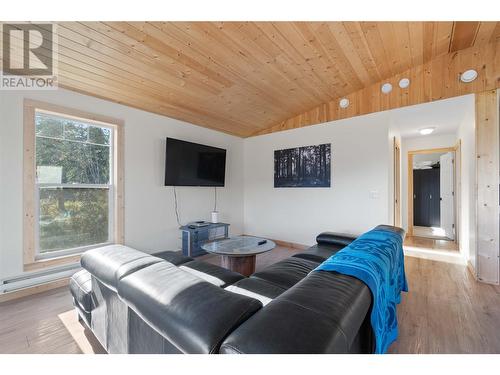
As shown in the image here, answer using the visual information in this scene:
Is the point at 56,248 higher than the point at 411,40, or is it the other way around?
the point at 411,40

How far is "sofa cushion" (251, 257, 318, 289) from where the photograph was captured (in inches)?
66.3

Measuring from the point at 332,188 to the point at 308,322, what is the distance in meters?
3.41

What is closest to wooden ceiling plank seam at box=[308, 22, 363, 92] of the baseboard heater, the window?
the window

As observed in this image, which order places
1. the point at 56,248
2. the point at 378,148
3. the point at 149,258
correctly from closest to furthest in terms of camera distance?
the point at 149,258 → the point at 56,248 → the point at 378,148

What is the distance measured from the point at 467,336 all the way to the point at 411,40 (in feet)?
9.58

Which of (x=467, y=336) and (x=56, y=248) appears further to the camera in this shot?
(x=56, y=248)

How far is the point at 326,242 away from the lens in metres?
2.74

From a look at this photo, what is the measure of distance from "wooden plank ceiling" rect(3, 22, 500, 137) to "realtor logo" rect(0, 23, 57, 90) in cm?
9

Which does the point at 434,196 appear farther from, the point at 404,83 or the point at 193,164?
the point at 193,164
